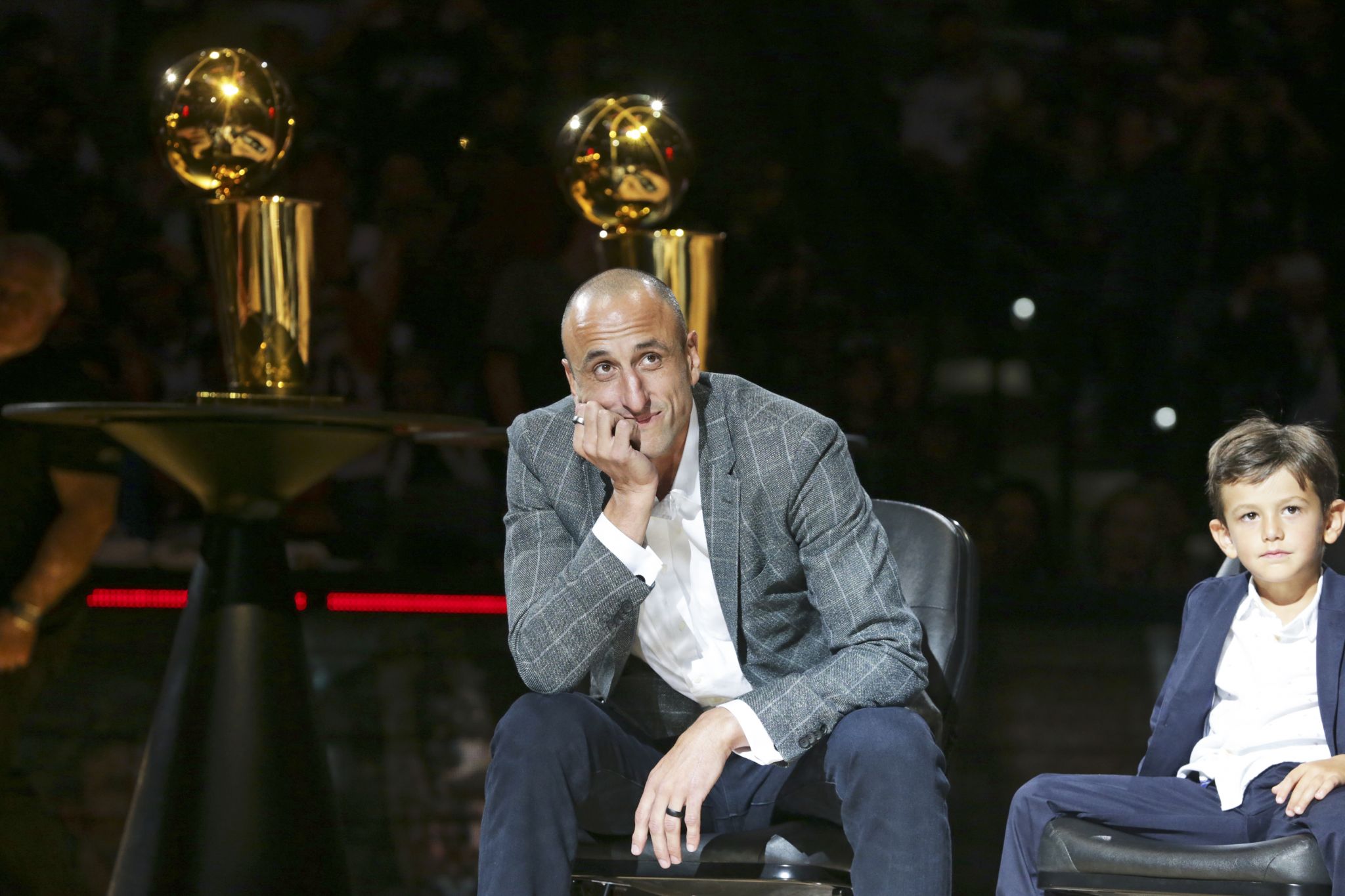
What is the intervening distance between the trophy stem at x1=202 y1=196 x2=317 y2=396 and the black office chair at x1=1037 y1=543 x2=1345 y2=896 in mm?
1494

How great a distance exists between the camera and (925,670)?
5.97ft

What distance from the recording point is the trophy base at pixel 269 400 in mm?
2391

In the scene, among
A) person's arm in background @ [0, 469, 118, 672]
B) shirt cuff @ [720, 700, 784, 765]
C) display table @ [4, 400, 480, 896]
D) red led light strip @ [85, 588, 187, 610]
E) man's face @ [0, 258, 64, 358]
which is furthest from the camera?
red led light strip @ [85, 588, 187, 610]

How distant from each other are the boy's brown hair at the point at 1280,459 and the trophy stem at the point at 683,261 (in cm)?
114

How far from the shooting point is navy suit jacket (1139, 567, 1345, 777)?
185cm

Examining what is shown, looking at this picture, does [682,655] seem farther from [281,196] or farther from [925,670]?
[281,196]

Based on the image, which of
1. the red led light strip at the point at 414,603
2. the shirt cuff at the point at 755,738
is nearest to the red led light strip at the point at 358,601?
the red led light strip at the point at 414,603

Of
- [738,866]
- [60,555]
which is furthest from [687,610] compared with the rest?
[60,555]

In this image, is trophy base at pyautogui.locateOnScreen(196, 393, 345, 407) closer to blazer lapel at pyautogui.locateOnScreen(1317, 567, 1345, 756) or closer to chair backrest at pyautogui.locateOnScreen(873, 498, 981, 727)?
chair backrest at pyautogui.locateOnScreen(873, 498, 981, 727)

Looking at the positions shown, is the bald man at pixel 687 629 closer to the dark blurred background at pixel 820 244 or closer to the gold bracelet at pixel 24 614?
the gold bracelet at pixel 24 614

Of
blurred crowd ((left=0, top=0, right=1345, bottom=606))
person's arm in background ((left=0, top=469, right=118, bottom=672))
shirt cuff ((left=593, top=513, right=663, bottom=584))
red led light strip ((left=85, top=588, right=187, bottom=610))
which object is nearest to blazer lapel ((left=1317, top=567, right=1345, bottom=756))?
shirt cuff ((left=593, top=513, right=663, bottom=584))

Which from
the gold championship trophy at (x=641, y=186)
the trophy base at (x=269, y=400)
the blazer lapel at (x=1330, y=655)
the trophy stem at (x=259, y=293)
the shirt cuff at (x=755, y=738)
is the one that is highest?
the gold championship trophy at (x=641, y=186)

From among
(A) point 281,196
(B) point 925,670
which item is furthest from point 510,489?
(A) point 281,196

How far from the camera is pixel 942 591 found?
6.64ft
